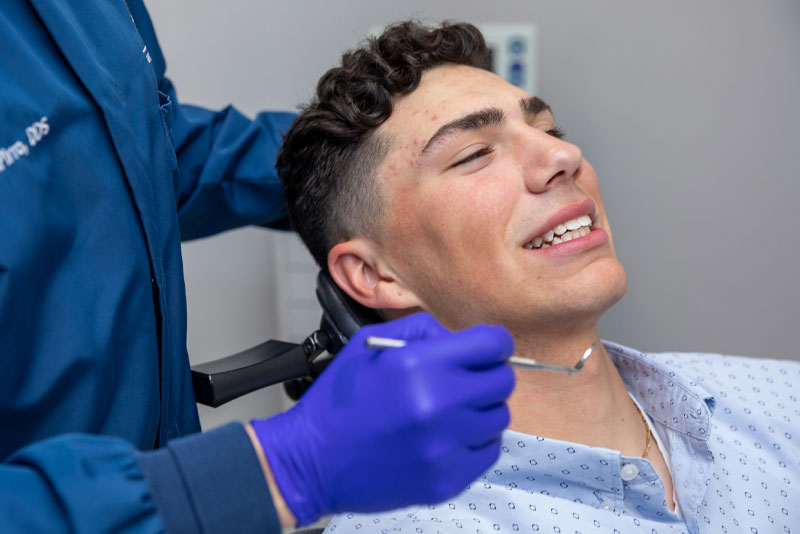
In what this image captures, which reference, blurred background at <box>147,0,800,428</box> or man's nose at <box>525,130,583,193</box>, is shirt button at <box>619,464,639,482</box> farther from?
blurred background at <box>147,0,800,428</box>

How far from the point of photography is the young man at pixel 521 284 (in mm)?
985

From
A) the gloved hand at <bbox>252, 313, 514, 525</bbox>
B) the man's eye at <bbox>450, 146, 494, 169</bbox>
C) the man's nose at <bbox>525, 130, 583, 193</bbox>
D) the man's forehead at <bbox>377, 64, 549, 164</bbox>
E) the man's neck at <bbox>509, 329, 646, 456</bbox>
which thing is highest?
the man's forehead at <bbox>377, 64, 549, 164</bbox>

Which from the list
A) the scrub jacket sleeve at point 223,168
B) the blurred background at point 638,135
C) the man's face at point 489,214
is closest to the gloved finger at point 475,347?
the man's face at point 489,214

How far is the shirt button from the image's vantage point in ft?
3.20

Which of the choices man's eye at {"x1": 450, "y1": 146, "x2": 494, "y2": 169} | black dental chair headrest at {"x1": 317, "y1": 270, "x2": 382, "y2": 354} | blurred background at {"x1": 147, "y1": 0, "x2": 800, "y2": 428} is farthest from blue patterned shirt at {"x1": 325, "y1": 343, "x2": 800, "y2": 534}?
blurred background at {"x1": 147, "y1": 0, "x2": 800, "y2": 428}

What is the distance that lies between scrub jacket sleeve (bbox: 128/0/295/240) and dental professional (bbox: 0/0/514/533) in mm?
123

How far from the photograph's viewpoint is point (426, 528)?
0.94 m

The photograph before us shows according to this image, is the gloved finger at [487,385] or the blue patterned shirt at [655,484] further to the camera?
the blue patterned shirt at [655,484]

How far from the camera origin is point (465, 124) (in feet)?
3.56

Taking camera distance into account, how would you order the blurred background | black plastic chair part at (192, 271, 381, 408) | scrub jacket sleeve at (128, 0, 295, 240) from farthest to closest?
the blurred background
scrub jacket sleeve at (128, 0, 295, 240)
black plastic chair part at (192, 271, 381, 408)

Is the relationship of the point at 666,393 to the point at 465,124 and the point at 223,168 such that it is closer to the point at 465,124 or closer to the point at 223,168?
the point at 465,124

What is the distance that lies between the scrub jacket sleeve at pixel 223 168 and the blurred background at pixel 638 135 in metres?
0.32

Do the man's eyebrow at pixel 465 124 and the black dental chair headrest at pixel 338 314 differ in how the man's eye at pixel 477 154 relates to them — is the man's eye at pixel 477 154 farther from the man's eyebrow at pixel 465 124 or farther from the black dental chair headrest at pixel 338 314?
the black dental chair headrest at pixel 338 314

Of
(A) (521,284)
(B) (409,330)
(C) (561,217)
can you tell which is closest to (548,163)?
(C) (561,217)
